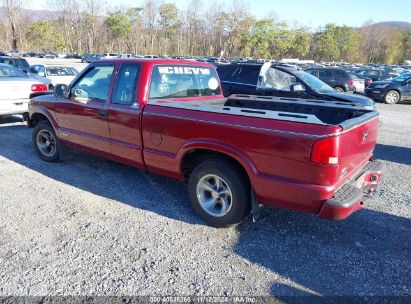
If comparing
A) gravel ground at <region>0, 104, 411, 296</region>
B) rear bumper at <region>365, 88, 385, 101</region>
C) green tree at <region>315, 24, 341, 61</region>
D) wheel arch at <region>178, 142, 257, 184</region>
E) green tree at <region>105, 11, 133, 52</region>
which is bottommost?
gravel ground at <region>0, 104, 411, 296</region>

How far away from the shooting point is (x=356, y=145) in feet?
10.4

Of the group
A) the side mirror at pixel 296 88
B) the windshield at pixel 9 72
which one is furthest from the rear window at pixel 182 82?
the windshield at pixel 9 72

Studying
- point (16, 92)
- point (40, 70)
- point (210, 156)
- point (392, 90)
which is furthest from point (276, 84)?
point (392, 90)

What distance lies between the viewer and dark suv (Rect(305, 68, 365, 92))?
16.2 metres

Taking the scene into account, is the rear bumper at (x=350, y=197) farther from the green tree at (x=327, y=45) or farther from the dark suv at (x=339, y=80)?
the green tree at (x=327, y=45)

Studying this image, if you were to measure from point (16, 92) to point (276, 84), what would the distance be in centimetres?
684

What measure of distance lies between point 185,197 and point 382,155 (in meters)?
4.44

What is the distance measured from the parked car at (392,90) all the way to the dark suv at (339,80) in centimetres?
83

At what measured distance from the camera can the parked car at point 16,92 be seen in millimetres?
7973

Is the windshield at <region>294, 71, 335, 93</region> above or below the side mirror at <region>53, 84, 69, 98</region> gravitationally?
below

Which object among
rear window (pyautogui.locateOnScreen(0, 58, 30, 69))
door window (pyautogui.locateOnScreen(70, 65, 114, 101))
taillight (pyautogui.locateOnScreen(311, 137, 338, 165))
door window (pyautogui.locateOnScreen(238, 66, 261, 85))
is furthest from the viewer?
rear window (pyautogui.locateOnScreen(0, 58, 30, 69))

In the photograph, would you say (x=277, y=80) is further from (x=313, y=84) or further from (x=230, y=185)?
(x=230, y=185)

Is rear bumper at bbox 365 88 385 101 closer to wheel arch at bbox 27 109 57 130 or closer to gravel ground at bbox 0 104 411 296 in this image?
gravel ground at bbox 0 104 411 296

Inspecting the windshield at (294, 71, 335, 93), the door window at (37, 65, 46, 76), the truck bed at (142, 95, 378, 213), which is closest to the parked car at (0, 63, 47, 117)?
the door window at (37, 65, 46, 76)
